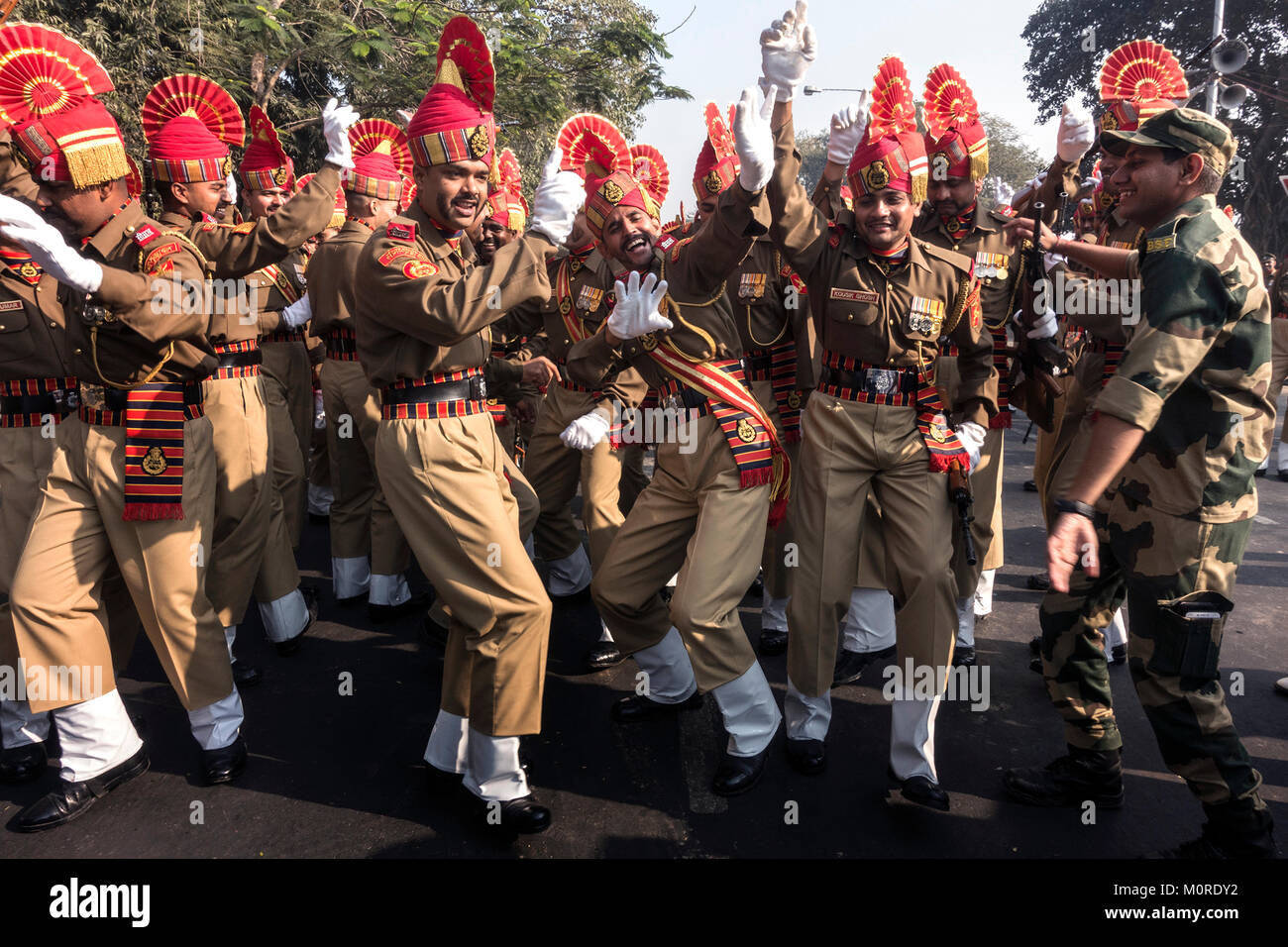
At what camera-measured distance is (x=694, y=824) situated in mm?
3176

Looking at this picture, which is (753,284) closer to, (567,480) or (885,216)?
(885,216)

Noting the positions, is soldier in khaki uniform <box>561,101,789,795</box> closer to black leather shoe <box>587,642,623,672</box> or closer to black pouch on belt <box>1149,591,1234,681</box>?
black leather shoe <box>587,642,623,672</box>

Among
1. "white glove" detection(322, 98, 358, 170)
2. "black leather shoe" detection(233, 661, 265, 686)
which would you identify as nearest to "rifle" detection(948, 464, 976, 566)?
"white glove" detection(322, 98, 358, 170)

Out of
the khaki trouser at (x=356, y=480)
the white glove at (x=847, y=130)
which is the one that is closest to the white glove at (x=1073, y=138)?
the white glove at (x=847, y=130)

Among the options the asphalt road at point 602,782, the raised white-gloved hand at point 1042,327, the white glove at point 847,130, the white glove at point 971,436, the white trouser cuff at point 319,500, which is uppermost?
the white glove at point 847,130

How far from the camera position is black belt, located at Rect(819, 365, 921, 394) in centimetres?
338

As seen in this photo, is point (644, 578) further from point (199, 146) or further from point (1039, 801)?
point (199, 146)

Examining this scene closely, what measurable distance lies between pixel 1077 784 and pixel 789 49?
2.90 m

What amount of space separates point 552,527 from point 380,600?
113cm

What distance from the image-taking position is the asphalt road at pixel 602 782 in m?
3.08

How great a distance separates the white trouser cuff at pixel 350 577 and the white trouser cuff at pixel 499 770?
261 centimetres

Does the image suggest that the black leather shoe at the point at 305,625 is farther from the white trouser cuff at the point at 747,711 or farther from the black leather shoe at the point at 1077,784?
the black leather shoe at the point at 1077,784

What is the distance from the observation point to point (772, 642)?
4691 millimetres
